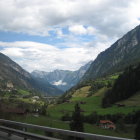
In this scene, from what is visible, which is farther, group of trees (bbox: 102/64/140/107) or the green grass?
group of trees (bbox: 102/64/140/107)

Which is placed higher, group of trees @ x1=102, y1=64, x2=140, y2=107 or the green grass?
group of trees @ x1=102, y1=64, x2=140, y2=107

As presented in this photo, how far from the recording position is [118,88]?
17888 cm

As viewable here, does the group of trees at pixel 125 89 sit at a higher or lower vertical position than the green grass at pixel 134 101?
Answer: higher

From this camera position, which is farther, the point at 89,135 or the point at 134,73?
the point at 134,73

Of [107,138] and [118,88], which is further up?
[118,88]

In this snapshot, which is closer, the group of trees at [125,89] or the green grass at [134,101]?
the green grass at [134,101]

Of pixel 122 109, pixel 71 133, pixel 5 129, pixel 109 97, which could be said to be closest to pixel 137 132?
pixel 5 129

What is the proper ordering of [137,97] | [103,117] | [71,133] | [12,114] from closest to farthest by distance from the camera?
[71,133] → [12,114] → [103,117] → [137,97]

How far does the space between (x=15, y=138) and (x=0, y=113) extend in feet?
37.4

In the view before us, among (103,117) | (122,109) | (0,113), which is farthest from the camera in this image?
(122,109)

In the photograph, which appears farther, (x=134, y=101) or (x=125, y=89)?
(x=125, y=89)

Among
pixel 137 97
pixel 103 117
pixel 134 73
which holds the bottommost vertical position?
pixel 103 117

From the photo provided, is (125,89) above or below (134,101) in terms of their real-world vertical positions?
above

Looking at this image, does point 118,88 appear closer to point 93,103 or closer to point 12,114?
point 93,103
